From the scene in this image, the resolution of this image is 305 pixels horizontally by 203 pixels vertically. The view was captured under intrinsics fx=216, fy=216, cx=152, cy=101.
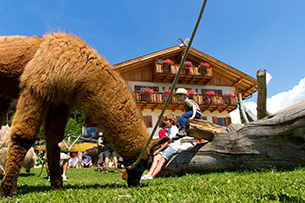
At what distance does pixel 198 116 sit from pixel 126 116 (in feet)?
13.7

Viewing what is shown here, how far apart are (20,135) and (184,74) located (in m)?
22.7

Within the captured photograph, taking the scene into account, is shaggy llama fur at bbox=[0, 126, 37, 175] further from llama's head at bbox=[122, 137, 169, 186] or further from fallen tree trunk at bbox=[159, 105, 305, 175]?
fallen tree trunk at bbox=[159, 105, 305, 175]

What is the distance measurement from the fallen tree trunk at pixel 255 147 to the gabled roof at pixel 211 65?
17.5 meters

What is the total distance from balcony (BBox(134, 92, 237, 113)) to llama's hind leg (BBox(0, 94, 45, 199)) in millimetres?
19241

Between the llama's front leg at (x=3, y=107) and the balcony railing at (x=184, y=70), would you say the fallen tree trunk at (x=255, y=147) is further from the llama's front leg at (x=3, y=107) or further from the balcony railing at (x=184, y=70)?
the balcony railing at (x=184, y=70)

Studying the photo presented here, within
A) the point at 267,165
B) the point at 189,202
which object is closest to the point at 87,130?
the point at 267,165

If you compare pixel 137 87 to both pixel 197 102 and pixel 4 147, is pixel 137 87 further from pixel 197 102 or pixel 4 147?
pixel 4 147

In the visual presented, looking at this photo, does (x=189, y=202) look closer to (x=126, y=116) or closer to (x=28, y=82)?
(x=126, y=116)

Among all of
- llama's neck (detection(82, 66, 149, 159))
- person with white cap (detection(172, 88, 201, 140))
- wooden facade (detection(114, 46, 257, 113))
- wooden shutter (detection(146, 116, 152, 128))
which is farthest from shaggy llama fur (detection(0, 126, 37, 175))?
wooden shutter (detection(146, 116, 152, 128))

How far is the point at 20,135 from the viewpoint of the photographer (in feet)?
9.63

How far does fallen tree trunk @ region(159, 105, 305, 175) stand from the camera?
477cm

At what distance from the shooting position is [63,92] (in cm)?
328

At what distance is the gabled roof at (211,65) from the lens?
23.7 metres

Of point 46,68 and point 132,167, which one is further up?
point 46,68
